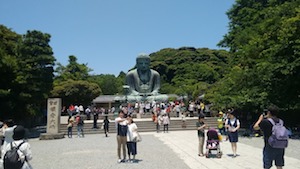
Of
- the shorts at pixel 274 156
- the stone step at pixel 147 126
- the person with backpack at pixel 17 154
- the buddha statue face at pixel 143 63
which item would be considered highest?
the buddha statue face at pixel 143 63

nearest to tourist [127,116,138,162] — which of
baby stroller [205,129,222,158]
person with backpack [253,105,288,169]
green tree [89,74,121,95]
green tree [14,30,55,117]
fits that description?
baby stroller [205,129,222,158]

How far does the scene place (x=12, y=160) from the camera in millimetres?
4738

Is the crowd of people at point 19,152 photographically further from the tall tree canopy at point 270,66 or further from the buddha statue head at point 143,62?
the buddha statue head at point 143,62

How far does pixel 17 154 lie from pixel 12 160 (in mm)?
117

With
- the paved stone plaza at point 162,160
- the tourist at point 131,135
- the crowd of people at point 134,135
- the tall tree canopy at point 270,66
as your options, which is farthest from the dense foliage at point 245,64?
the tourist at point 131,135

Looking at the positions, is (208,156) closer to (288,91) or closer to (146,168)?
A: (146,168)

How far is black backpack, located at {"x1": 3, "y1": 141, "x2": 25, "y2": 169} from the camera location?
4730 mm

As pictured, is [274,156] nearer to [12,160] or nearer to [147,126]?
[12,160]

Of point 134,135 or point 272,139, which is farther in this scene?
point 134,135

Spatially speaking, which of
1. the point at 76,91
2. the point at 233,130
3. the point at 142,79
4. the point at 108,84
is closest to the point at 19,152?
the point at 233,130

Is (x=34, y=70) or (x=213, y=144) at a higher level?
(x=34, y=70)

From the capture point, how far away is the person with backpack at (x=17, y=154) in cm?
474

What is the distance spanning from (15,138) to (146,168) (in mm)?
4090

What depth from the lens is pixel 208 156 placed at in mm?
9906
